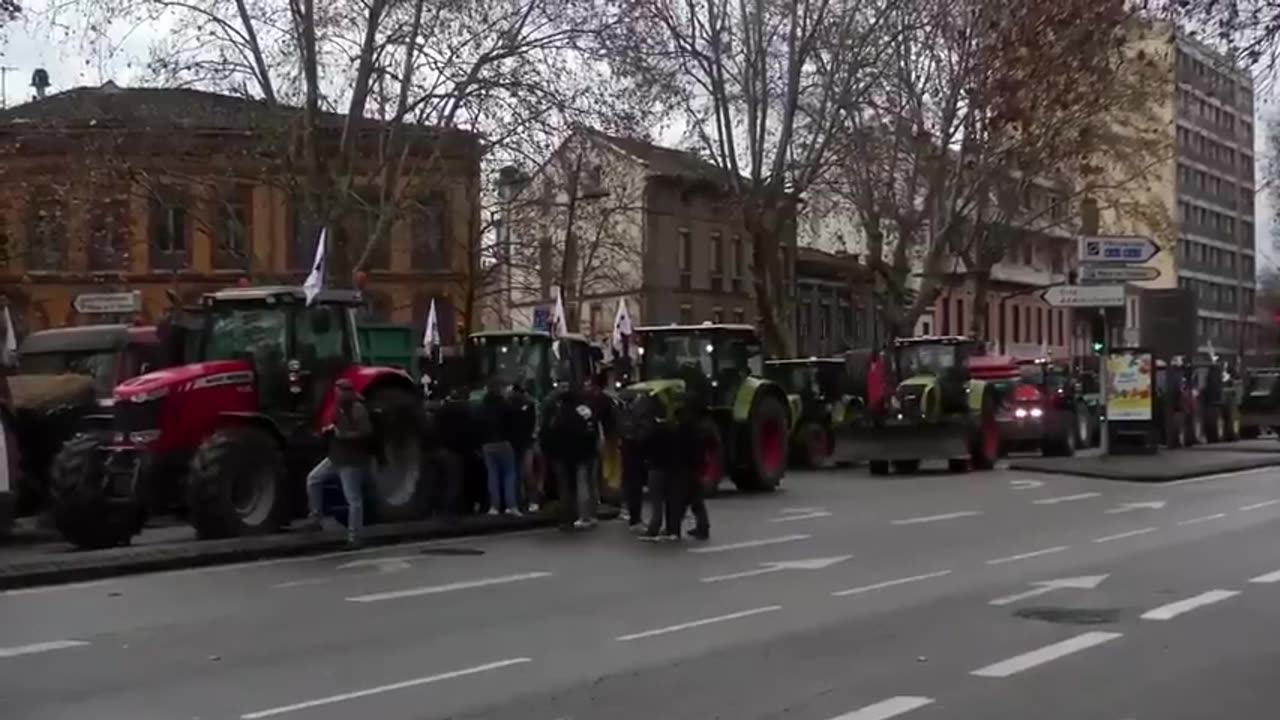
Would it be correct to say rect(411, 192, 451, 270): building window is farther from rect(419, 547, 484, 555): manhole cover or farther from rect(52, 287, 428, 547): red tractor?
rect(419, 547, 484, 555): manhole cover

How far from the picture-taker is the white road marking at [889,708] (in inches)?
388

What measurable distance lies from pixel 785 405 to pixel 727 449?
1.94 meters

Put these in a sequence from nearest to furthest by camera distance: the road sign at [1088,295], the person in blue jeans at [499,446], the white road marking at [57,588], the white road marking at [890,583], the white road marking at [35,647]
A: the white road marking at [35,647]
the white road marking at [890,583]
the white road marking at [57,588]
the person in blue jeans at [499,446]
the road sign at [1088,295]

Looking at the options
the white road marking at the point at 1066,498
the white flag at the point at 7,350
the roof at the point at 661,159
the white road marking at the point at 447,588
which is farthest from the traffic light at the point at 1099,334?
the white road marking at the point at 447,588

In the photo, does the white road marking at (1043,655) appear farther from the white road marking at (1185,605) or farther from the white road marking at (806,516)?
the white road marking at (806,516)

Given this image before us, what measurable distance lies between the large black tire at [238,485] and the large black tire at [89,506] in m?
0.69

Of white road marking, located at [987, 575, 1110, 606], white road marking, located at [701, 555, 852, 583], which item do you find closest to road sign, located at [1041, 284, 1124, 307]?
white road marking, located at [701, 555, 852, 583]

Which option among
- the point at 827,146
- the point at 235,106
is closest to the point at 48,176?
the point at 235,106

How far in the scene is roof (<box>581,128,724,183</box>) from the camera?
3609cm

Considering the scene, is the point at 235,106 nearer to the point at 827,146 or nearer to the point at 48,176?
the point at 48,176

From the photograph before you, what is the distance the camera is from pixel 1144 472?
3225 centimetres

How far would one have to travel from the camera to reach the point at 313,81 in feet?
112

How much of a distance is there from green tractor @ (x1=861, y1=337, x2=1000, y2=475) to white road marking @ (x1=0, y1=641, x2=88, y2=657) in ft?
74.7

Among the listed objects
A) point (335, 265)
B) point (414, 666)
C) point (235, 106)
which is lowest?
point (414, 666)
